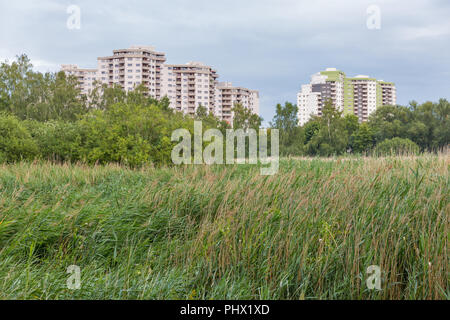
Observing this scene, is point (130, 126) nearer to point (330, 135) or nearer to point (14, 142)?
point (14, 142)

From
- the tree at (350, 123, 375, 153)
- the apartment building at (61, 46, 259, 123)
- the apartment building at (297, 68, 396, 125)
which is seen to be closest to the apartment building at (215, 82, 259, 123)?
the apartment building at (61, 46, 259, 123)

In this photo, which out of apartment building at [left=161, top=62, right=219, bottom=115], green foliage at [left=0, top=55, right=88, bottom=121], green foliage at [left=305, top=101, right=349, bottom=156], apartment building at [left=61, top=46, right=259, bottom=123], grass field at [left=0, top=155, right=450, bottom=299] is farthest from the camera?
apartment building at [left=161, top=62, right=219, bottom=115]

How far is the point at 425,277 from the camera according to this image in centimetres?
332

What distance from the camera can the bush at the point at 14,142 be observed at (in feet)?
42.2

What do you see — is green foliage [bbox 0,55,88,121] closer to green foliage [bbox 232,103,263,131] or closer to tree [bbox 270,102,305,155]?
green foliage [bbox 232,103,263,131]

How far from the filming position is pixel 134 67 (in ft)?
268

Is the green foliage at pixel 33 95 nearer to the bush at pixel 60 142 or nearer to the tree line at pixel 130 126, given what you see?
the tree line at pixel 130 126

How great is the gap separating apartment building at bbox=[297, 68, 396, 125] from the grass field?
85517 mm

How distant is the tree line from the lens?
1305cm

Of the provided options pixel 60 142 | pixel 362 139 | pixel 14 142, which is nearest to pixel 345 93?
pixel 362 139

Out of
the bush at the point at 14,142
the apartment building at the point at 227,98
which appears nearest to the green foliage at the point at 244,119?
the bush at the point at 14,142

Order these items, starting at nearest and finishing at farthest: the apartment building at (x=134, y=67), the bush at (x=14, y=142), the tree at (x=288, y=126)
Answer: the bush at (x=14, y=142) < the tree at (x=288, y=126) < the apartment building at (x=134, y=67)

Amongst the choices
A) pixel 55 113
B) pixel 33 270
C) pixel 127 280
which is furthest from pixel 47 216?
pixel 55 113

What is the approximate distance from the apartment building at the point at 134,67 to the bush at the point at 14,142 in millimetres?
68144
